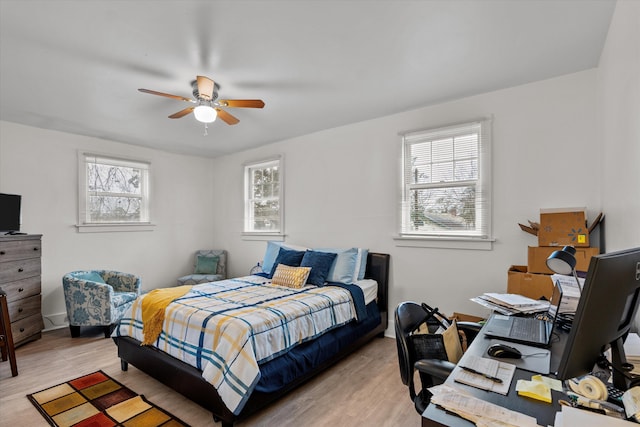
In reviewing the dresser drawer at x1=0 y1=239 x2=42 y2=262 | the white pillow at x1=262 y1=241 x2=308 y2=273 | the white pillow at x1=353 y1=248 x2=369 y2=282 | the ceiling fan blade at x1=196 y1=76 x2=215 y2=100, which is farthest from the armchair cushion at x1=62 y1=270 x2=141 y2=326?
the white pillow at x1=353 y1=248 x2=369 y2=282

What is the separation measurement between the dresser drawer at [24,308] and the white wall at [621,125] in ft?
16.5

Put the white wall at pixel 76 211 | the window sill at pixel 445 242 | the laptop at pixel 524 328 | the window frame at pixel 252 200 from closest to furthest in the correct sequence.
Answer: the laptop at pixel 524 328
the window sill at pixel 445 242
the white wall at pixel 76 211
the window frame at pixel 252 200

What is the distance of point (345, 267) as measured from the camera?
3.53 metres

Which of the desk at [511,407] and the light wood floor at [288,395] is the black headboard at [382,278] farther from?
the desk at [511,407]

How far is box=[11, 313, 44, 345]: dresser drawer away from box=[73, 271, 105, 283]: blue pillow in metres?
0.54

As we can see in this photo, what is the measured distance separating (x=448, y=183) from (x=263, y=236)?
2872 mm

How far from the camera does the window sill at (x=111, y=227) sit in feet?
13.9

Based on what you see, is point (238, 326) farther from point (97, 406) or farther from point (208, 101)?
point (208, 101)

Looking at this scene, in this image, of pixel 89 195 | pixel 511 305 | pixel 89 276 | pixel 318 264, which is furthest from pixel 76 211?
pixel 511 305

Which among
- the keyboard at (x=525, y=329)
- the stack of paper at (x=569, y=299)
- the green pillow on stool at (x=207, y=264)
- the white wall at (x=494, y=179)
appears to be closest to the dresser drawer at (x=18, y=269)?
the green pillow on stool at (x=207, y=264)

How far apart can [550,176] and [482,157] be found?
582 mm

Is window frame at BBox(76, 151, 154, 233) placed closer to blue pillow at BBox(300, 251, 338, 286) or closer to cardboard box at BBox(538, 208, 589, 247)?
blue pillow at BBox(300, 251, 338, 286)

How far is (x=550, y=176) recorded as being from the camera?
9.02ft

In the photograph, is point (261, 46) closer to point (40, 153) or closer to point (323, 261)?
point (323, 261)
